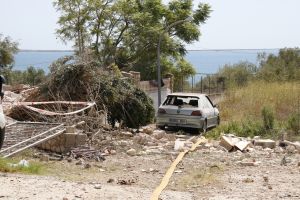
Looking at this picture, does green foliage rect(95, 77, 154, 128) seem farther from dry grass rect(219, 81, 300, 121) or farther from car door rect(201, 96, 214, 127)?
dry grass rect(219, 81, 300, 121)

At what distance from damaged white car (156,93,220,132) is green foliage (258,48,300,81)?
69.9 ft

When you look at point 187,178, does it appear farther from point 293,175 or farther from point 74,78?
point 74,78

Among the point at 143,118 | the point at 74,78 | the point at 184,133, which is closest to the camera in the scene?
the point at 74,78

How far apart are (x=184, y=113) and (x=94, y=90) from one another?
3827 mm

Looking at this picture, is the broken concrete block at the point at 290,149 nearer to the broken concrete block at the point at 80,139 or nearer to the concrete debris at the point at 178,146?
the concrete debris at the point at 178,146

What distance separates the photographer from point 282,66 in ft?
162

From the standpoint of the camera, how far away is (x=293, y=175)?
10875 millimetres

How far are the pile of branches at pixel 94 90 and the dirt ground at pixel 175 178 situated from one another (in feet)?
12.9

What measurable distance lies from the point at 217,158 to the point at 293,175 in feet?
9.13

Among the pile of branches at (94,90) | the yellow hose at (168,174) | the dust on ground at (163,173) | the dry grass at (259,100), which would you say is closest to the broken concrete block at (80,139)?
the dust on ground at (163,173)

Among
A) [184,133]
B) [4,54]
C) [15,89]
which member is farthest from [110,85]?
[4,54]

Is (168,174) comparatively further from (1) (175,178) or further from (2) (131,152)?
(2) (131,152)

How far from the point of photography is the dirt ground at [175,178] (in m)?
7.50

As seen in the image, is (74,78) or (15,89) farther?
(15,89)
